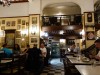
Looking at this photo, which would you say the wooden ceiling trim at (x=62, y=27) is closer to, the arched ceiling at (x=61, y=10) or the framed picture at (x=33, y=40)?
the framed picture at (x=33, y=40)

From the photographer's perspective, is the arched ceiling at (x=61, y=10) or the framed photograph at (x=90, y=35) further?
the arched ceiling at (x=61, y=10)

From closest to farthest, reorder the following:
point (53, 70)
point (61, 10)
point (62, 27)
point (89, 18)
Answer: point (53, 70)
point (89, 18)
point (62, 27)
point (61, 10)

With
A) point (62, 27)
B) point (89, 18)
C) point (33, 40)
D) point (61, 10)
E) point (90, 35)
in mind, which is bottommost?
point (33, 40)

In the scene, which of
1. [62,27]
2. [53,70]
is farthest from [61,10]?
Result: [53,70]

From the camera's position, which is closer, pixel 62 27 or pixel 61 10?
pixel 62 27

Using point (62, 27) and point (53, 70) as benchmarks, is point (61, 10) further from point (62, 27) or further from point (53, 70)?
point (53, 70)

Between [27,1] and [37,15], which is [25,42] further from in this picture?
[27,1]

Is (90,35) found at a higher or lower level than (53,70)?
higher

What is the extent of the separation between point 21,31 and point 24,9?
1.69m

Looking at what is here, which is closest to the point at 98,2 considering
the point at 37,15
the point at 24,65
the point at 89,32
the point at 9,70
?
the point at 89,32

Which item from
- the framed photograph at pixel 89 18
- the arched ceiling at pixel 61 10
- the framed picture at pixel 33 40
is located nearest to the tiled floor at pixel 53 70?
the framed picture at pixel 33 40

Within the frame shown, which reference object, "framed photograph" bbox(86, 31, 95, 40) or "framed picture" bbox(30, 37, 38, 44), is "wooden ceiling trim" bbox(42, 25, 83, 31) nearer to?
"framed photograph" bbox(86, 31, 95, 40)

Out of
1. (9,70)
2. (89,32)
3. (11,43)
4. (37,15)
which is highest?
(37,15)

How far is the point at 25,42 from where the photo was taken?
10750 millimetres
